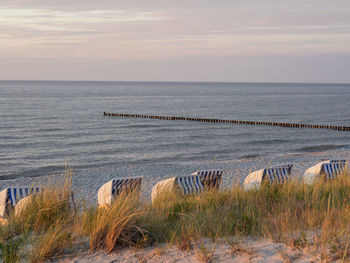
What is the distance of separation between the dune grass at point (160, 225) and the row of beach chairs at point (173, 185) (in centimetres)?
61

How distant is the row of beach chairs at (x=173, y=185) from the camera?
8.52 metres

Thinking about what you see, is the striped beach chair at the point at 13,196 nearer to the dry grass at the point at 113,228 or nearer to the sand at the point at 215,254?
the dry grass at the point at 113,228

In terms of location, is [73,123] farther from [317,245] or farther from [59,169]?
[317,245]

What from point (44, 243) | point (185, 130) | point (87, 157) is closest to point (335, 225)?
point (44, 243)

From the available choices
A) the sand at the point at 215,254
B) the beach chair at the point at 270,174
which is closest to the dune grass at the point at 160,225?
the sand at the point at 215,254

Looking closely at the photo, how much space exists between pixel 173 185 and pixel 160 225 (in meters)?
3.45

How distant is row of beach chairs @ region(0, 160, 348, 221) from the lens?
27.9 feet

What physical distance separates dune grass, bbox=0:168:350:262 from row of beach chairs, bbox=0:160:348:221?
61 cm

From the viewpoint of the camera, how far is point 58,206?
6.42m

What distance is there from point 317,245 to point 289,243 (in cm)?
32

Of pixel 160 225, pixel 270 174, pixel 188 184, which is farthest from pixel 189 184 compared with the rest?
pixel 160 225

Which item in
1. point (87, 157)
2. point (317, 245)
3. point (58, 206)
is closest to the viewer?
point (317, 245)

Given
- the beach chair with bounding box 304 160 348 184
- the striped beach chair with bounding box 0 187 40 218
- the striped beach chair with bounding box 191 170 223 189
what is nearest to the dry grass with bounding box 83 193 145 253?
the striped beach chair with bounding box 0 187 40 218

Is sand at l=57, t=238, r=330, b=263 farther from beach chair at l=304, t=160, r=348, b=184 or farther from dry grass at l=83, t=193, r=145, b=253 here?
beach chair at l=304, t=160, r=348, b=184
